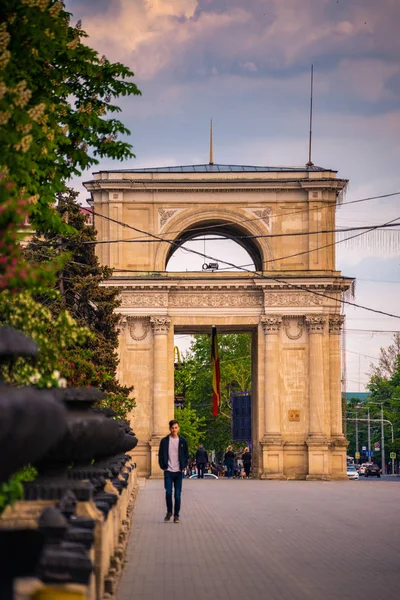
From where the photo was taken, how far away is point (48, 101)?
62.6ft

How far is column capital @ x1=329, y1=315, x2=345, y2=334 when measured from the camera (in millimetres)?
66562

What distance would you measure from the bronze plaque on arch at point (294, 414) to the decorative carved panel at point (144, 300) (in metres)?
8.00

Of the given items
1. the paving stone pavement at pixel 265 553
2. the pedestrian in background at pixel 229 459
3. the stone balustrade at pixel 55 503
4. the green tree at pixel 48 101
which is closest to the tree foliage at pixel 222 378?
the pedestrian in background at pixel 229 459

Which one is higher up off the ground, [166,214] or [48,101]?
[166,214]

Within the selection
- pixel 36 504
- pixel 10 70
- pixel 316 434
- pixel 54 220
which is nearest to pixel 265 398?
pixel 316 434

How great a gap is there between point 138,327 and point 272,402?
750 centimetres

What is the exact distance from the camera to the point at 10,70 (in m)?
17.0

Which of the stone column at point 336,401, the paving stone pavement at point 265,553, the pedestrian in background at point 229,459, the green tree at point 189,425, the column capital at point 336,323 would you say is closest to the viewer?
the paving stone pavement at point 265,553

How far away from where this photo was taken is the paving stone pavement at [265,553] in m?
14.6

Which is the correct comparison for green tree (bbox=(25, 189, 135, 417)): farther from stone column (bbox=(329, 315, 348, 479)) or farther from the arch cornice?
stone column (bbox=(329, 315, 348, 479))

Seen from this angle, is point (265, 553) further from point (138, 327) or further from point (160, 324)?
point (138, 327)

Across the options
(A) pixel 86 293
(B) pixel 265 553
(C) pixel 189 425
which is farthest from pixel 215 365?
(B) pixel 265 553

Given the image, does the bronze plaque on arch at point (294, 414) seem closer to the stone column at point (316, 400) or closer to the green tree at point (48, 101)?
the stone column at point (316, 400)

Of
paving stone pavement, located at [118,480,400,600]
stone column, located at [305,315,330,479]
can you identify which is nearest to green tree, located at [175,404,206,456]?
stone column, located at [305,315,330,479]
